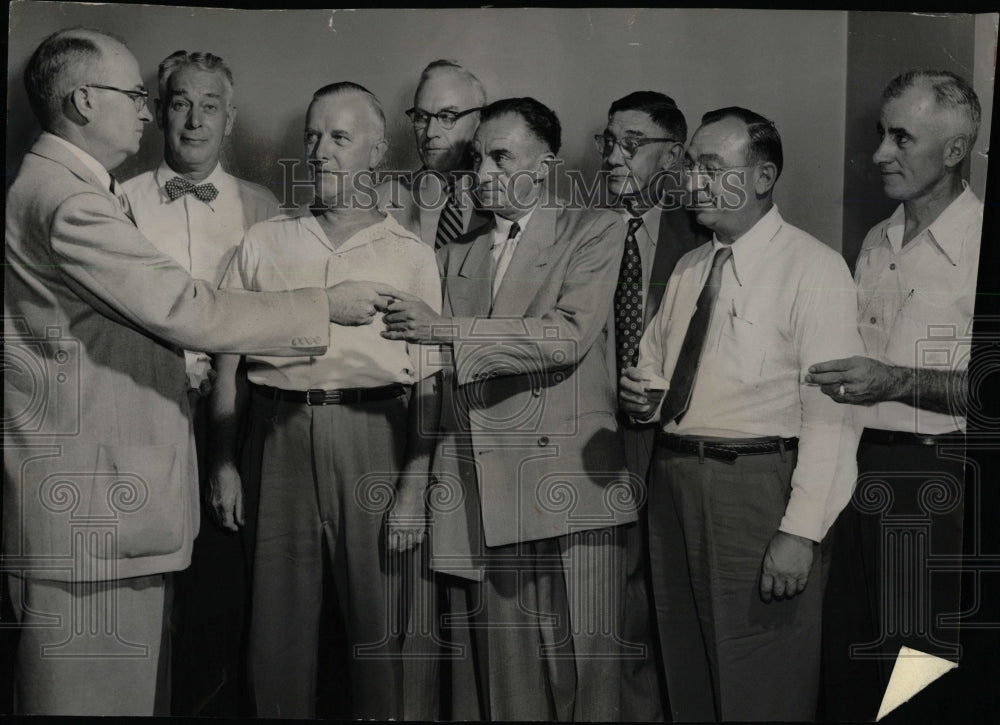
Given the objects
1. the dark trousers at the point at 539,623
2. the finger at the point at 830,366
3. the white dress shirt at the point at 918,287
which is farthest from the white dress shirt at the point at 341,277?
the white dress shirt at the point at 918,287

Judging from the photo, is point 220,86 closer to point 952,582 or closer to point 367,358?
point 367,358

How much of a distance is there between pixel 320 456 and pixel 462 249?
683 mm

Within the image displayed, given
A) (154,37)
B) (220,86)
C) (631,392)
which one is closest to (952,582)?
(631,392)

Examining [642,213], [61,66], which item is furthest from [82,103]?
[642,213]

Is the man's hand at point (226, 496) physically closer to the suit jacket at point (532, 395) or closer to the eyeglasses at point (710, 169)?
the suit jacket at point (532, 395)

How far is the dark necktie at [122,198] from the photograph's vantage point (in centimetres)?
323

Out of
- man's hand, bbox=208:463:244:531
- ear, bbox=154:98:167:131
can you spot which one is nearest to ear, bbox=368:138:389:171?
ear, bbox=154:98:167:131

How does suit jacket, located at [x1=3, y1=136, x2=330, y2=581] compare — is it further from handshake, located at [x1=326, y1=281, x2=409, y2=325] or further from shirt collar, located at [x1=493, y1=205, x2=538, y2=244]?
shirt collar, located at [x1=493, y1=205, x2=538, y2=244]

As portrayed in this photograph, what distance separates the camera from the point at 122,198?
3.24m

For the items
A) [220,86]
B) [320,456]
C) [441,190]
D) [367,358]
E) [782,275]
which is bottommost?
[320,456]

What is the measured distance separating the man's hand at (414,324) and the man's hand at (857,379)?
1.01 m

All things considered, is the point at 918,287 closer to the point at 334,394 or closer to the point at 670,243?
the point at 670,243

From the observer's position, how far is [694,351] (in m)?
3.24

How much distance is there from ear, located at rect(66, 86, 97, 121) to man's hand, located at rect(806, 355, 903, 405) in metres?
2.07
